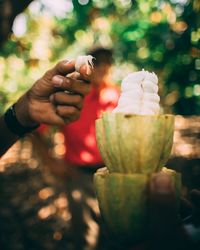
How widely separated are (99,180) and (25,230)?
344 centimetres

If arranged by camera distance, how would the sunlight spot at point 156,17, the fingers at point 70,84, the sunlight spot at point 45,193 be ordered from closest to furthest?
the fingers at point 70,84 → the sunlight spot at point 156,17 → the sunlight spot at point 45,193

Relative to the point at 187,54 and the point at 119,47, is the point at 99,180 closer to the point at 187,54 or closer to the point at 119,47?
the point at 187,54

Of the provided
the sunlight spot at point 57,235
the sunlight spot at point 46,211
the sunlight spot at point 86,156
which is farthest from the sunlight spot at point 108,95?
the sunlight spot at point 46,211

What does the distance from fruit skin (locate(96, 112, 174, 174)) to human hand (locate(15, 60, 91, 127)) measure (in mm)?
385

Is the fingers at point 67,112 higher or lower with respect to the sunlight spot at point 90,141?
higher

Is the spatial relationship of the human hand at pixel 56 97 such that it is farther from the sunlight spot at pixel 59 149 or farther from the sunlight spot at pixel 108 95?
the sunlight spot at pixel 59 149

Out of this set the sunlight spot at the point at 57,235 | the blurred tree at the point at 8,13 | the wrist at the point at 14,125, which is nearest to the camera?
the wrist at the point at 14,125

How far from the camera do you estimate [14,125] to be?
2.06 meters

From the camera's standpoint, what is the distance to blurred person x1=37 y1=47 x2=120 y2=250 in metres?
3.37

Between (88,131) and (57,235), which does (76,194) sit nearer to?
(88,131)

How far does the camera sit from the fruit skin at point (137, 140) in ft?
4.07

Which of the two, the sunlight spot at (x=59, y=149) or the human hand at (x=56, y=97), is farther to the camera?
the sunlight spot at (x=59, y=149)

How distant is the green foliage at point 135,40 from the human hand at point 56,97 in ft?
5.17

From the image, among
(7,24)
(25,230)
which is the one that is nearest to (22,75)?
(25,230)
